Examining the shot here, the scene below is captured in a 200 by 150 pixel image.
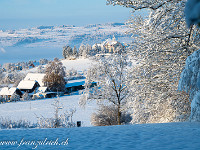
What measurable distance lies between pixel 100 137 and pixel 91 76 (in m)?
13.0

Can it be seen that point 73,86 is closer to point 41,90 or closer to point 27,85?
point 41,90

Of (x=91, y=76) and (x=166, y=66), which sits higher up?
(x=166, y=66)

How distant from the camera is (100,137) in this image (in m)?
5.87

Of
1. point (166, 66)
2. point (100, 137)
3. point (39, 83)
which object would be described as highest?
point (166, 66)

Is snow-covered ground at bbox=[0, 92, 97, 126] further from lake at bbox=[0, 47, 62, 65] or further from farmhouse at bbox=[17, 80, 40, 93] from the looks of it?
lake at bbox=[0, 47, 62, 65]

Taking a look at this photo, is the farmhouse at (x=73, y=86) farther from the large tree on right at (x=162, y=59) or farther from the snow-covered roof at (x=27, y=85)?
the large tree on right at (x=162, y=59)

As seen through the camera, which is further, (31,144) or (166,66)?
(166,66)

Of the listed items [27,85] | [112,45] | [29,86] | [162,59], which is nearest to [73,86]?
[29,86]

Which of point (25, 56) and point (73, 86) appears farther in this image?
point (25, 56)

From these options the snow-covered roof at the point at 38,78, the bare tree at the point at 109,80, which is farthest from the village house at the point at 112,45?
the snow-covered roof at the point at 38,78

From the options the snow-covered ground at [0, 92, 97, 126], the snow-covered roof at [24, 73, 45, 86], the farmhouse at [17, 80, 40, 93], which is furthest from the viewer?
the snow-covered roof at [24, 73, 45, 86]

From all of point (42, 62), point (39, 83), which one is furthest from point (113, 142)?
point (42, 62)

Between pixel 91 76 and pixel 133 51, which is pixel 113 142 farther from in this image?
pixel 91 76

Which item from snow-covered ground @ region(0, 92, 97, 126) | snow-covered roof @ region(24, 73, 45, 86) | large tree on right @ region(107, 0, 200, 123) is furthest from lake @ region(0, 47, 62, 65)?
large tree on right @ region(107, 0, 200, 123)
